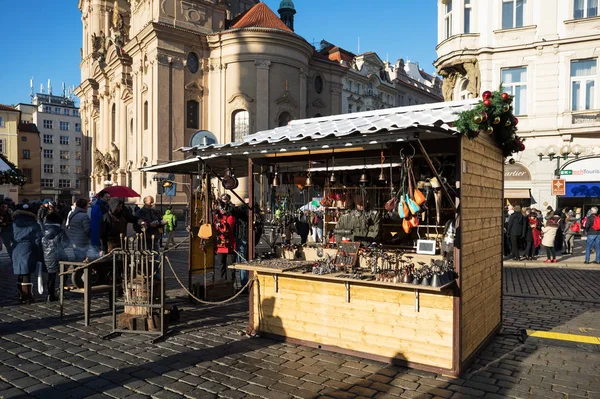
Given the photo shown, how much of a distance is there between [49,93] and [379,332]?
112 meters

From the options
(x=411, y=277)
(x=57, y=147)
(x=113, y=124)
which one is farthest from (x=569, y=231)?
(x=57, y=147)

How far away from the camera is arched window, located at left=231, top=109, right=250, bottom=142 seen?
34344mm

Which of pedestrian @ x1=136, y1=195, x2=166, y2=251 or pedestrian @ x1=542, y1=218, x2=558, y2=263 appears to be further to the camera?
pedestrian @ x1=542, y1=218, x2=558, y2=263

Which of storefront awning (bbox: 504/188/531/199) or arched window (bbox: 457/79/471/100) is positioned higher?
arched window (bbox: 457/79/471/100)

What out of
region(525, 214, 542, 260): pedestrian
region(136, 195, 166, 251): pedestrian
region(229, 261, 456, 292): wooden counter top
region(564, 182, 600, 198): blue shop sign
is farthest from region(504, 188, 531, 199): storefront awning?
region(229, 261, 456, 292): wooden counter top

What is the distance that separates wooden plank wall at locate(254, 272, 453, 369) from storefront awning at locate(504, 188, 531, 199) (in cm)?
1977

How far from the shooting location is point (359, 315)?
20.2ft

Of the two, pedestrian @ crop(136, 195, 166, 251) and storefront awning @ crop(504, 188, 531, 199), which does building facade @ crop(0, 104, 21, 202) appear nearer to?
pedestrian @ crop(136, 195, 166, 251)

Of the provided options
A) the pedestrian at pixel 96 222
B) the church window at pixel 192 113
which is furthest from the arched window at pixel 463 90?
the pedestrian at pixel 96 222

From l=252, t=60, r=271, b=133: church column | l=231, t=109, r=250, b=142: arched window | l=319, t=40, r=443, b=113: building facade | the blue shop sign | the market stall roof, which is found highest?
l=319, t=40, r=443, b=113: building facade

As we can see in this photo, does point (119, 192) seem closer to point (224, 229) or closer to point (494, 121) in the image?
point (224, 229)

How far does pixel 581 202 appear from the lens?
78.1 ft

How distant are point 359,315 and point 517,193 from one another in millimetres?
20543

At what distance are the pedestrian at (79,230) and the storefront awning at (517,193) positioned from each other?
66.3 ft
